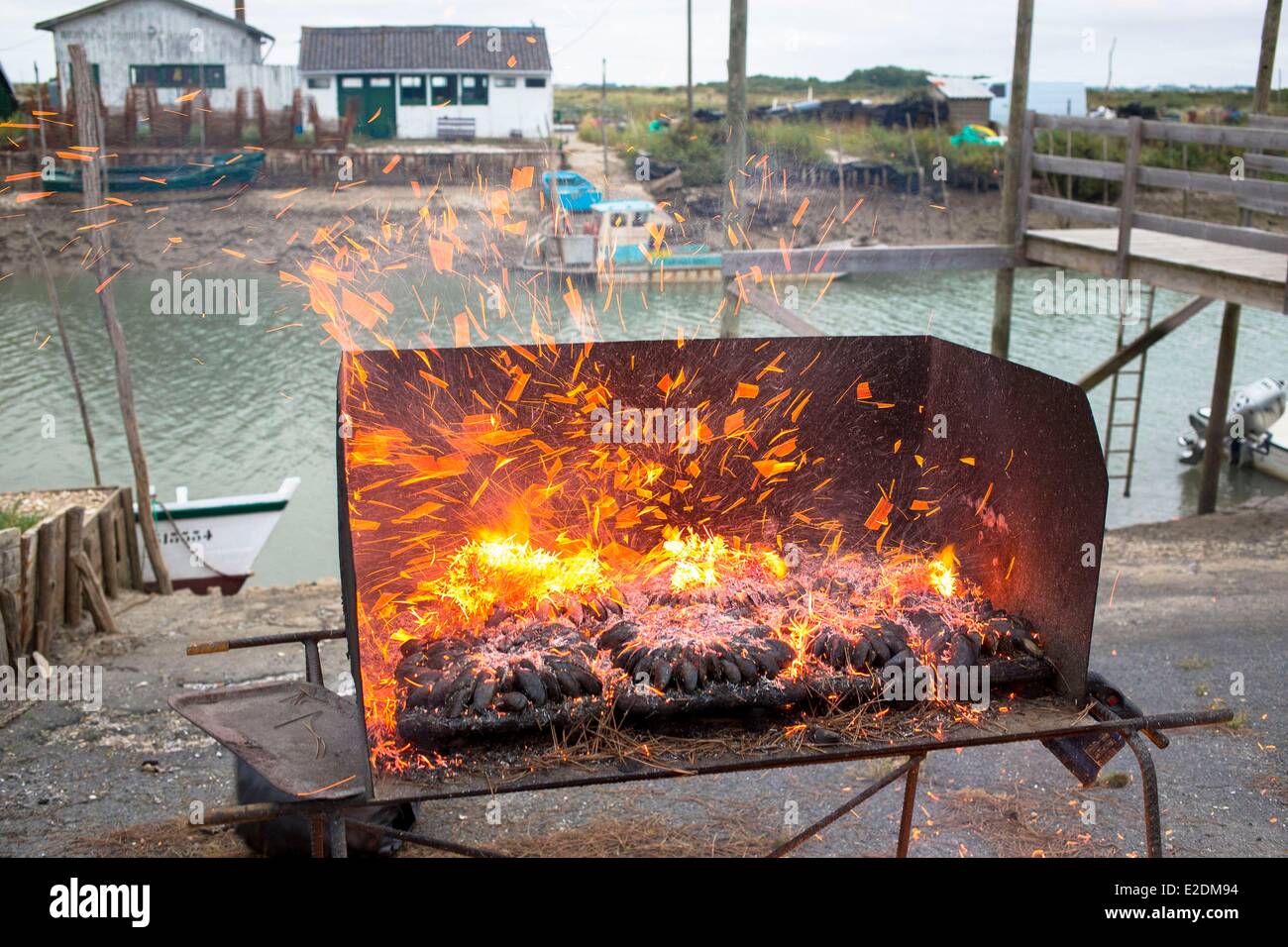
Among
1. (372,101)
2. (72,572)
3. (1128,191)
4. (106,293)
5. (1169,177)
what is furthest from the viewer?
(372,101)

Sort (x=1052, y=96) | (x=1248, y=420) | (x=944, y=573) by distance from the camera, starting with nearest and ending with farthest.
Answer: (x=944, y=573)
(x=1248, y=420)
(x=1052, y=96)

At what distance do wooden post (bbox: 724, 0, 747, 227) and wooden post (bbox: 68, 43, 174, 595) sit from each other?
533 cm

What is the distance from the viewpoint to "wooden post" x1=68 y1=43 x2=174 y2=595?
9.62 m

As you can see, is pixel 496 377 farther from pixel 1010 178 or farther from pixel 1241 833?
pixel 1010 178

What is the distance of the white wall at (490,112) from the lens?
28.3 metres

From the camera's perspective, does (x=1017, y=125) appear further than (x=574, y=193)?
No

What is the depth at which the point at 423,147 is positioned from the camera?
1059 inches

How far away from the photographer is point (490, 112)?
93.9 ft

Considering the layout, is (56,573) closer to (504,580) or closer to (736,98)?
(504,580)

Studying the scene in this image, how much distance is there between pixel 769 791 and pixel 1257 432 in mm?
15207

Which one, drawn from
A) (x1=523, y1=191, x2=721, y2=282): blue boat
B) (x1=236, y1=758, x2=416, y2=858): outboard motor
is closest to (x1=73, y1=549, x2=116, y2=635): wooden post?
(x1=236, y1=758, x2=416, y2=858): outboard motor

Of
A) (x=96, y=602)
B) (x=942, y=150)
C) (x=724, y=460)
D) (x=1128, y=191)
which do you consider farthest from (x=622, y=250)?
(x=724, y=460)

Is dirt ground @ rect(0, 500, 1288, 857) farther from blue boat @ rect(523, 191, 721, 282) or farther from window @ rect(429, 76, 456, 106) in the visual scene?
window @ rect(429, 76, 456, 106)
